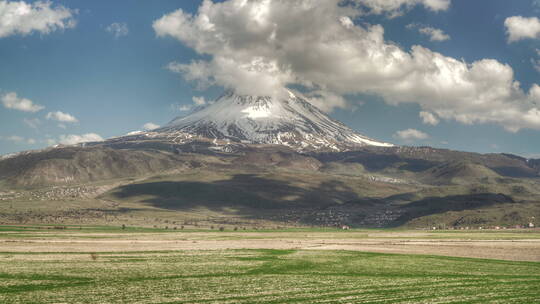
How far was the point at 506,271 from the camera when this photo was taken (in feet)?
197

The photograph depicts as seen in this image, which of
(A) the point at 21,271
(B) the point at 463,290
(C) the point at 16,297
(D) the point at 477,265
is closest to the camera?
(C) the point at 16,297

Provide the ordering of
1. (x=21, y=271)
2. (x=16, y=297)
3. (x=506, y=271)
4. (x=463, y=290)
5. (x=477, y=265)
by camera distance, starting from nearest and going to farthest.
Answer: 1. (x=16, y=297)
2. (x=463, y=290)
3. (x=21, y=271)
4. (x=506, y=271)
5. (x=477, y=265)

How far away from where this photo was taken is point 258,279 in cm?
5253

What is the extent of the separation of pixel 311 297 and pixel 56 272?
96.9ft

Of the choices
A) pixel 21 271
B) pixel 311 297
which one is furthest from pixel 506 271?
pixel 21 271

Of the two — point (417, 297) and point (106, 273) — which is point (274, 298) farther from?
point (106, 273)

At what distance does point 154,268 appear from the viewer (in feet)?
197

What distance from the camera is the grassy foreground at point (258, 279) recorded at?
133 ft

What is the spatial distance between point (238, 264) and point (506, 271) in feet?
109

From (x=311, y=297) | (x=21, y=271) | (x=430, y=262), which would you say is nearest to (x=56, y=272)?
(x=21, y=271)

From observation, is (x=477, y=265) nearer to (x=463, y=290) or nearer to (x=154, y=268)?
(x=463, y=290)

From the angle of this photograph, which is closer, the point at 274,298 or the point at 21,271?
the point at 274,298

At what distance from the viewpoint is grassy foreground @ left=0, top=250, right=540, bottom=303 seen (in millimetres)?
40625

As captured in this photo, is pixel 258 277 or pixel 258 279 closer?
pixel 258 279
